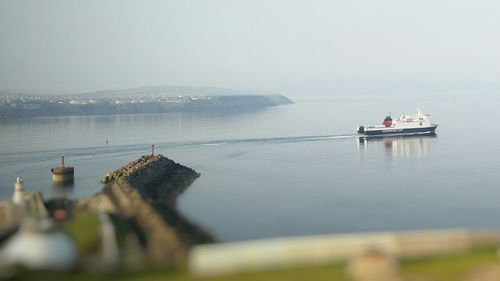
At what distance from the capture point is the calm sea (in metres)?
22.3

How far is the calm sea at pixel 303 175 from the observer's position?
73.2ft

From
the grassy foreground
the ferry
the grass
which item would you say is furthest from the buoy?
the ferry

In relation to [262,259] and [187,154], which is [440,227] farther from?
[187,154]

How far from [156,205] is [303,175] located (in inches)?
499

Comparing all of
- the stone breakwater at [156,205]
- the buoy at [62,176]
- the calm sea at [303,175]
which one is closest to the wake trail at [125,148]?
the calm sea at [303,175]

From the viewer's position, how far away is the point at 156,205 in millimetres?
23875

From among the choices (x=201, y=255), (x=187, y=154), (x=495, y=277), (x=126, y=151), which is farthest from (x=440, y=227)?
(x=126, y=151)

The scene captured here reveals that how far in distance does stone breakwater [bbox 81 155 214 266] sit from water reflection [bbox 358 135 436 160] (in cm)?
1796

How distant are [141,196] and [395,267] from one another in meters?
15.2

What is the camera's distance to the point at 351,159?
42.7 m

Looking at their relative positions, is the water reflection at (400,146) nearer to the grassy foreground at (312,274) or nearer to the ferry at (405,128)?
the ferry at (405,128)

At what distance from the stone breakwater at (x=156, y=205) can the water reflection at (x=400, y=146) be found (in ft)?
58.9

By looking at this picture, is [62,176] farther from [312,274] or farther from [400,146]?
[400,146]

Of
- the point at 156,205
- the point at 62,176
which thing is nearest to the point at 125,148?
the point at 62,176
